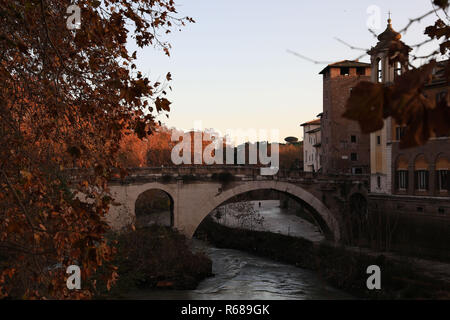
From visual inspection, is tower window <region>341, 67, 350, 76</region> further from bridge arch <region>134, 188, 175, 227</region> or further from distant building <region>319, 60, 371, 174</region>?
bridge arch <region>134, 188, 175, 227</region>

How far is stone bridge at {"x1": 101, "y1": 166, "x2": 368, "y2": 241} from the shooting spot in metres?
25.0

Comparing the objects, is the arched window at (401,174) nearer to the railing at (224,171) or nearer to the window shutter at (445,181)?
the window shutter at (445,181)

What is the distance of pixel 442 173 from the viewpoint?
19312 millimetres

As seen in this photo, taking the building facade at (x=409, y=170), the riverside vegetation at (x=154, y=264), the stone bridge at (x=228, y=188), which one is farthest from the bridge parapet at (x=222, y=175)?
the riverside vegetation at (x=154, y=264)

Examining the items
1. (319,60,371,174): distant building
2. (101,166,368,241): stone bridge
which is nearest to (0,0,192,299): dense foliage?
(101,166,368,241): stone bridge

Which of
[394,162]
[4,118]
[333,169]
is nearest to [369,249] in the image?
[394,162]

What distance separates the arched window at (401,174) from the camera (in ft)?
70.2

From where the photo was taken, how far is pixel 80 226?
13.9 ft

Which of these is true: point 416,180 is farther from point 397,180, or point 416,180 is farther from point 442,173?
point 442,173

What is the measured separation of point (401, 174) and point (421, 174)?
1.34 m

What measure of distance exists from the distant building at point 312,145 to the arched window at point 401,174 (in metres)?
18.4

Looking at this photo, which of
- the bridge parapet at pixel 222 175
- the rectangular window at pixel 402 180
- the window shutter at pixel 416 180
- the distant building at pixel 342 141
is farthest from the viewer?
the distant building at pixel 342 141

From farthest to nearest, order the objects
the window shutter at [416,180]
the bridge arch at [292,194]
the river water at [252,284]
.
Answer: the bridge arch at [292,194], the window shutter at [416,180], the river water at [252,284]

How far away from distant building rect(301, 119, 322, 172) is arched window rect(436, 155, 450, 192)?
20.8 meters
